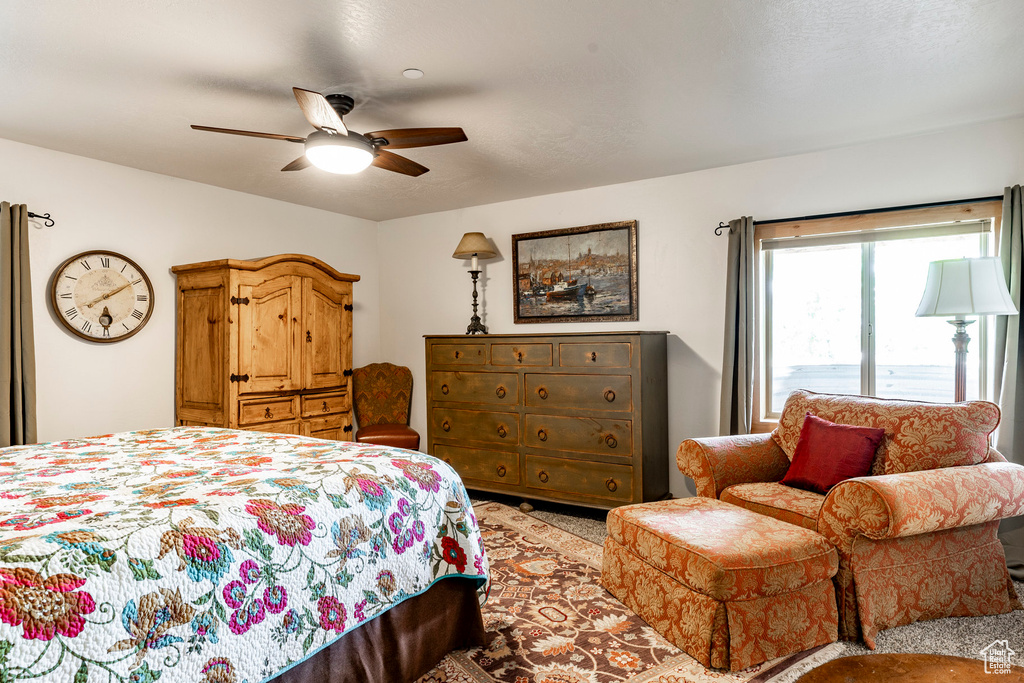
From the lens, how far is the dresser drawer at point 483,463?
4375 millimetres

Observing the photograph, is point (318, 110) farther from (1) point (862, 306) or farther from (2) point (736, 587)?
(1) point (862, 306)

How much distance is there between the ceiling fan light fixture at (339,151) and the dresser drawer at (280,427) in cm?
213

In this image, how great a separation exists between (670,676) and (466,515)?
935 mm

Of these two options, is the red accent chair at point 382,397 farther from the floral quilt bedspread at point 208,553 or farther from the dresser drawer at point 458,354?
the floral quilt bedspread at point 208,553

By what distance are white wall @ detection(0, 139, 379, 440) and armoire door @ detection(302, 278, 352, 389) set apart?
2.15ft

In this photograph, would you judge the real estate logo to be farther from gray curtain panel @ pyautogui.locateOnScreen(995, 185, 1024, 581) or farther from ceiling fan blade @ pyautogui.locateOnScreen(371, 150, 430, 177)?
ceiling fan blade @ pyautogui.locateOnScreen(371, 150, 430, 177)

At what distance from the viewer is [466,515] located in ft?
7.17

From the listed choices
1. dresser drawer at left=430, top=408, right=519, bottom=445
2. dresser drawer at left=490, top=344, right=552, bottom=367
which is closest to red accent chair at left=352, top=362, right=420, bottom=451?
dresser drawer at left=430, top=408, right=519, bottom=445

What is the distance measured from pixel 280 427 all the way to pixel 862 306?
4.06 m

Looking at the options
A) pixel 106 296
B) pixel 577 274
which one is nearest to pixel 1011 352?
pixel 577 274

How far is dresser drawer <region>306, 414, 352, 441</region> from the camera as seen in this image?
4.54m

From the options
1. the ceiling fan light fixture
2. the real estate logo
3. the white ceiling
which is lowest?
the real estate logo

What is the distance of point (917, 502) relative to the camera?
2.21 meters

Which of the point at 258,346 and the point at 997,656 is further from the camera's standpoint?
the point at 258,346
